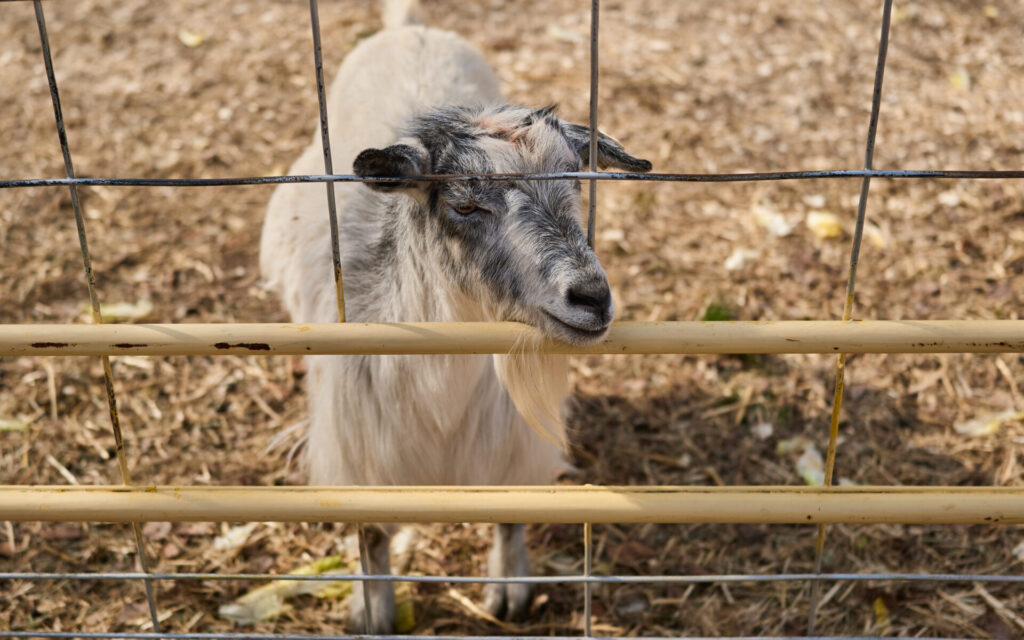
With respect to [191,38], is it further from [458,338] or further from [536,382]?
[458,338]

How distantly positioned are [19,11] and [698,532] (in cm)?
634

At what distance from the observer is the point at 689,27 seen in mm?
6766

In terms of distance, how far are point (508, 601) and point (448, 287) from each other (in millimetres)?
1299

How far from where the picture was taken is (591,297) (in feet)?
7.29

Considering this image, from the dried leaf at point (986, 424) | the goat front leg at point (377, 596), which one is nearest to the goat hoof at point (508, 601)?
the goat front leg at point (377, 596)

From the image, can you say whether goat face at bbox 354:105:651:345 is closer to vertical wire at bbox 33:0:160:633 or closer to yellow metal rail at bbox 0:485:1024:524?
yellow metal rail at bbox 0:485:1024:524

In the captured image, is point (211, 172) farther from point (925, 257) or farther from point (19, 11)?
point (925, 257)

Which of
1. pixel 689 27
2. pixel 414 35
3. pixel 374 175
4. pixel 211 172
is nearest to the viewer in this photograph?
pixel 374 175

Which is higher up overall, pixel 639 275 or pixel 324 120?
pixel 324 120

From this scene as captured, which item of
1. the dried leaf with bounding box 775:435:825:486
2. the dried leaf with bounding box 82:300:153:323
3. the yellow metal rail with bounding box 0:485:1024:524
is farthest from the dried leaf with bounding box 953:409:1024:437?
the dried leaf with bounding box 82:300:153:323

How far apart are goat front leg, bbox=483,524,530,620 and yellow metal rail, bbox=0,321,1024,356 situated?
145cm

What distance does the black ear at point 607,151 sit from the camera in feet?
8.77

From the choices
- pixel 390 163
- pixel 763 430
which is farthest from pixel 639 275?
pixel 390 163

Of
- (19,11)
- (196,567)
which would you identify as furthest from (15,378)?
(19,11)
